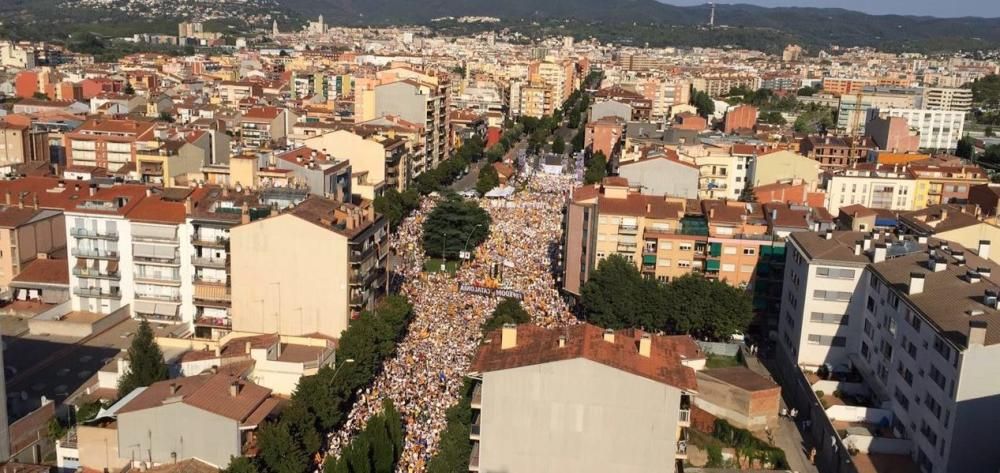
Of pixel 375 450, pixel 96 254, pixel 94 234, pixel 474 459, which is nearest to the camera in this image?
pixel 474 459

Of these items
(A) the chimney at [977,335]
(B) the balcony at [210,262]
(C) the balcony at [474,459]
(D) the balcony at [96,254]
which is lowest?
(C) the balcony at [474,459]

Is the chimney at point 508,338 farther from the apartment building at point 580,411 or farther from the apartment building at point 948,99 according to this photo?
the apartment building at point 948,99

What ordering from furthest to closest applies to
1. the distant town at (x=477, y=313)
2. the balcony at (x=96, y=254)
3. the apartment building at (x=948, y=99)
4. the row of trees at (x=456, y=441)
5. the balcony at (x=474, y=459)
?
the apartment building at (x=948, y=99) → the balcony at (x=96, y=254) → the row of trees at (x=456, y=441) → the distant town at (x=477, y=313) → the balcony at (x=474, y=459)

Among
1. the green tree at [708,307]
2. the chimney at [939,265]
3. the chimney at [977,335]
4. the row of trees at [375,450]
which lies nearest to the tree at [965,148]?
the green tree at [708,307]

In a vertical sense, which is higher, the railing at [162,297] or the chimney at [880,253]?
the chimney at [880,253]

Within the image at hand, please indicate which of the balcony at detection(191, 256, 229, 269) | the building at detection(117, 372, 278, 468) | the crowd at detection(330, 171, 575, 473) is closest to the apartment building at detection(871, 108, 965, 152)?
the crowd at detection(330, 171, 575, 473)

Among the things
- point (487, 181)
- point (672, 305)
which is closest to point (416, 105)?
point (487, 181)

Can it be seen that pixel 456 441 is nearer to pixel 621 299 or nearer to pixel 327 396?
pixel 327 396
